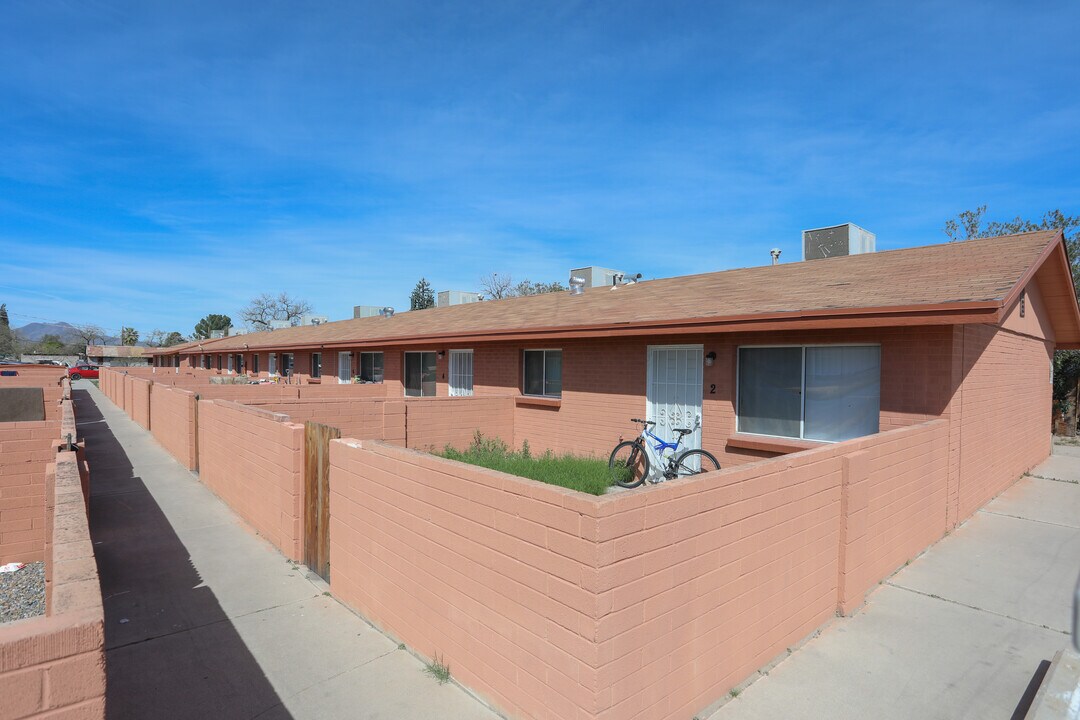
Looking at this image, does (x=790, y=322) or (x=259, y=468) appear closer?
(x=259, y=468)

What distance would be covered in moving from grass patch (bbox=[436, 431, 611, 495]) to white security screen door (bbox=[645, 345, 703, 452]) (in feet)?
3.87

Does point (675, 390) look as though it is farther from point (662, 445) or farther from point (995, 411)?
point (995, 411)

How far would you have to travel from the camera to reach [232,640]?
445 cm

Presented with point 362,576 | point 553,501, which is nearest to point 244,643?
point 362,576

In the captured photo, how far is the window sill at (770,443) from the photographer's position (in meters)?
7.49

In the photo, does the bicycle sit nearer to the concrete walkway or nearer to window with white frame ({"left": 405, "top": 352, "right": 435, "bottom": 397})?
the concrete walkway

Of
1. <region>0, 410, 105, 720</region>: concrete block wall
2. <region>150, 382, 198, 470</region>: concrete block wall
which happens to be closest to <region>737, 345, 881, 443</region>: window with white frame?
<region>0, 410, 105, 720</region>: concrete block wall

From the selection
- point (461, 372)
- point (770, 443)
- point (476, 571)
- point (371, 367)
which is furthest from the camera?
point (371, 367)

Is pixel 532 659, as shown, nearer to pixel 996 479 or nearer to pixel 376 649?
pixel 376 649

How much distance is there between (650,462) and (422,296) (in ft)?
189

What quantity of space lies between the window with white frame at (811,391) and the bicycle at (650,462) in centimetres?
87

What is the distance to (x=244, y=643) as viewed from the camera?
173 inches

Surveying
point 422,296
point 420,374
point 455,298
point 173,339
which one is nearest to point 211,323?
point 173,339

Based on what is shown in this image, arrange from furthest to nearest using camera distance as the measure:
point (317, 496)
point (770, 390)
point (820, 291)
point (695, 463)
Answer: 1. point (695, 463)
2. point (820, 291)
3. point (770, 390)
4. point (317, 496)
